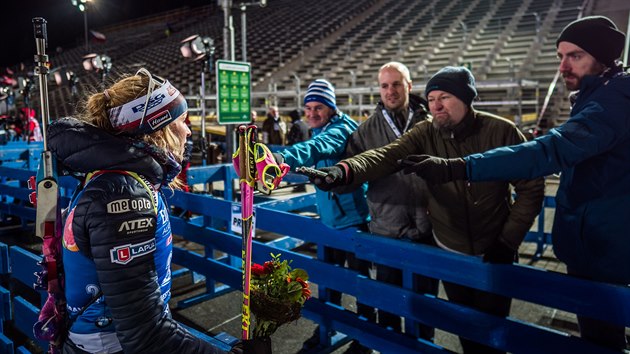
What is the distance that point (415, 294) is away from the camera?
2.37m

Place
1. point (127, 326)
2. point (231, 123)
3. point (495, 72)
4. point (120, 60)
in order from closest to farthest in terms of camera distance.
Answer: point (127, 326)
point (231, 123)
point (495, 72)
point (120, 60)

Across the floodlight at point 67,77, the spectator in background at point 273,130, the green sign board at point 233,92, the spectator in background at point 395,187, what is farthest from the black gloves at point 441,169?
the floodlight at point 67,77

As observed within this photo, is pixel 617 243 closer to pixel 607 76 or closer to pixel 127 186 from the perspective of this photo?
pixel 607 76

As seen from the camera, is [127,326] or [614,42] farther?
[614,42]

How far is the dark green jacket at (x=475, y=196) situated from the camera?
2.23m

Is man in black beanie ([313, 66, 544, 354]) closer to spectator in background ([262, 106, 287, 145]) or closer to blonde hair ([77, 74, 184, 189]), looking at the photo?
blonde hair ([77, 74, 184, 189])

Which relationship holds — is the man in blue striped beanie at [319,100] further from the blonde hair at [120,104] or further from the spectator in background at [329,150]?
the blonde hair at [120,104]

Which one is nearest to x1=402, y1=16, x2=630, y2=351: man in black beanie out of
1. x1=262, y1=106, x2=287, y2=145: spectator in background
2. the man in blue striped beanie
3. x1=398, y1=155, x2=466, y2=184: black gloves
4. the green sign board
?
x1=398, y1=155, x2=466, y2=184: black gloves

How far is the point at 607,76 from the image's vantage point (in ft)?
6.46

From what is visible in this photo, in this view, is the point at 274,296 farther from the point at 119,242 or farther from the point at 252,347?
the point at 119,242

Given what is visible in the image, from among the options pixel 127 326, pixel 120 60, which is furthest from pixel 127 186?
pixel 120 60

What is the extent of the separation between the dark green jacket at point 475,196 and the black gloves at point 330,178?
0.33ft

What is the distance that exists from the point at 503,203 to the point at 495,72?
13972 mm

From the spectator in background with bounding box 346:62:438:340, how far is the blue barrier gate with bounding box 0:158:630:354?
0.27 metres
